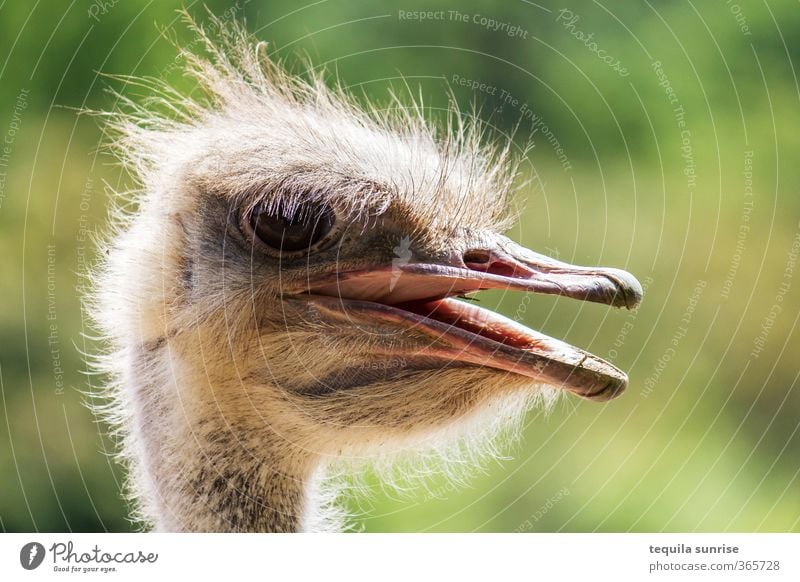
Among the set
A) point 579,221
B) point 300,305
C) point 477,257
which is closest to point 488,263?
point 477,257

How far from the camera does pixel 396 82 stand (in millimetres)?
3191

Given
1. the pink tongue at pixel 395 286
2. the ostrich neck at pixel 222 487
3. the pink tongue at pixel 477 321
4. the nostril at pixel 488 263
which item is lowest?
the ostrich neck at pixel 222 487

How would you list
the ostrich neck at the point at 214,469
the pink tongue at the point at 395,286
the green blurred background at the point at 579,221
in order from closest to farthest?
1. the pink tongue at the point at 395,286
2. the ostrich neck at the point at 214,469
3. the green blurred background at the point at 579,221

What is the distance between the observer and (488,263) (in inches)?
76.4

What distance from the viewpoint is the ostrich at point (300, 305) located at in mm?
1893

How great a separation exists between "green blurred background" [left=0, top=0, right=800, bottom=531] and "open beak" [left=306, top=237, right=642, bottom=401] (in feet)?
3.06

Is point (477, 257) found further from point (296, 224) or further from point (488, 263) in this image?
point (296, 224)

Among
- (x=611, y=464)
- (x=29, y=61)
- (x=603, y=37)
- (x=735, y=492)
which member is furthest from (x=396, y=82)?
(x=735, y=492)

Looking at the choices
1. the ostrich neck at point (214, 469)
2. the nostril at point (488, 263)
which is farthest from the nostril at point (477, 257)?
the ostrich neck at point (214, 469)

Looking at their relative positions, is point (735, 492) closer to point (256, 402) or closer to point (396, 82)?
point (396, 82)

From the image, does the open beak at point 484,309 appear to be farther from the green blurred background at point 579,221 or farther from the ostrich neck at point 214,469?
the green blurred background at point 579,221

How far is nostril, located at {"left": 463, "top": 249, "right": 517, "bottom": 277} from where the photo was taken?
6.29ft

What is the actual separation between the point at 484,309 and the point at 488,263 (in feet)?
0.40
